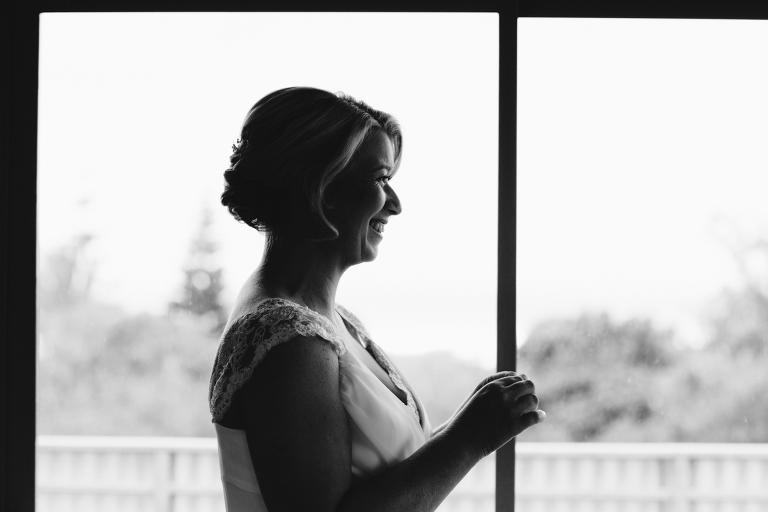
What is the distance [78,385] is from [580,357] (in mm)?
1347

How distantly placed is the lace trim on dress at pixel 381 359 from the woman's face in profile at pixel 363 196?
6.7 inches

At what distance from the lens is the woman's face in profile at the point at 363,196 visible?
2.97 ft

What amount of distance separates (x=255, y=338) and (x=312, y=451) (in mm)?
153

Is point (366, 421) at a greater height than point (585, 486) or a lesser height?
greater

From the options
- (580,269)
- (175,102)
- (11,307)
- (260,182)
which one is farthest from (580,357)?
(11,307)

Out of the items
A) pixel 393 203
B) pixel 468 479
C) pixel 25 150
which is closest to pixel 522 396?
pixel 393 203

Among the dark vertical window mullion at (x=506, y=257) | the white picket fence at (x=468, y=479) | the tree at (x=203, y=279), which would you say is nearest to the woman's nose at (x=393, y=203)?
the dark vertical window mullion at (x=506, y=257)

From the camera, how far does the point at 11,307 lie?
1222mm

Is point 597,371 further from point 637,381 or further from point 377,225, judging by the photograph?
point 377,225

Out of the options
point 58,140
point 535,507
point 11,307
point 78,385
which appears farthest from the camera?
point 535,507

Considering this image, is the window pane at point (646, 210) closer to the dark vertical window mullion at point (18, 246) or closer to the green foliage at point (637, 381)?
the green foliage at point (637, 381)

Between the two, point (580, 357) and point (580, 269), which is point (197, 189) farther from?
point (580, 357)

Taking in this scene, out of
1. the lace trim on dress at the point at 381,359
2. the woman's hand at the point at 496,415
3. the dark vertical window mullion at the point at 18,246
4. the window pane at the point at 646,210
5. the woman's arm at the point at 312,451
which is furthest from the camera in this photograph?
the window pane at the point at 646,210

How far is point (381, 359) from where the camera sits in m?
1.02
